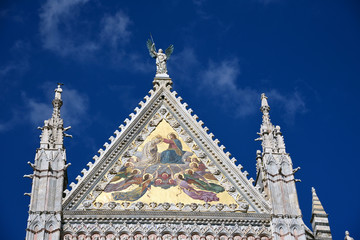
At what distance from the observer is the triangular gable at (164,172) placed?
21.7m

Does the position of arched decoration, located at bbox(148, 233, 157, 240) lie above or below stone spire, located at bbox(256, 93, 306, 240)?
below

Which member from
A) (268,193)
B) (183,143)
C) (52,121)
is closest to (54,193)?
(52,121)

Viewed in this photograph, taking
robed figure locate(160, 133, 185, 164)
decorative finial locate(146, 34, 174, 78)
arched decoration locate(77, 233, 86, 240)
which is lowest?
arched decoration locate(77, 233, 86, 240)

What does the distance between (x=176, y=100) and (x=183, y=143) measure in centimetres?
135

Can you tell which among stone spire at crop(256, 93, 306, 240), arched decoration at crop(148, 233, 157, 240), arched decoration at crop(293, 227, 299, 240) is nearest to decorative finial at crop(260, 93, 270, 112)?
stone spire at crop(256, 93, 306, 240)

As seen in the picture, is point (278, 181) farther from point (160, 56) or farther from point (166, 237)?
point (160, 56)

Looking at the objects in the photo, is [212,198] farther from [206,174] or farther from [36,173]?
[36,173]

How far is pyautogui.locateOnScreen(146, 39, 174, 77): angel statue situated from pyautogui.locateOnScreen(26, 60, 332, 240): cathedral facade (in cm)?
111

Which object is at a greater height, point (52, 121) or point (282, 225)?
point (52, 121)

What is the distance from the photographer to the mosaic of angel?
72.0 ft

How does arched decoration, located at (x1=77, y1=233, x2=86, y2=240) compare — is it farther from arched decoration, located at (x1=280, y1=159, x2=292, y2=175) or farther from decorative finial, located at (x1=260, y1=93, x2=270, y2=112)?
decorative finial, located at (x1=260, y1=93, x2=270, y2=112)

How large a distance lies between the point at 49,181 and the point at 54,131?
5.32 ft

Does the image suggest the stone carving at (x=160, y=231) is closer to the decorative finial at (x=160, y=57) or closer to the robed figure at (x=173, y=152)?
the robed figure at (x=173, y=152)

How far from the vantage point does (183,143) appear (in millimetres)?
23281
